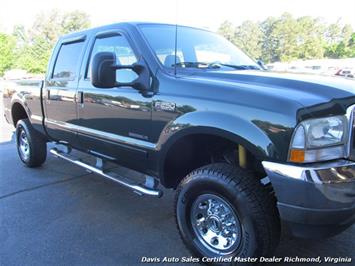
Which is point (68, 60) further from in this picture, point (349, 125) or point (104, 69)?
point (349, 125)

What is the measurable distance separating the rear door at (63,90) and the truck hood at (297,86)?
1842 millimetres

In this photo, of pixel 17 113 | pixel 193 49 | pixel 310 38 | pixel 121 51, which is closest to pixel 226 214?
pixel 193 49

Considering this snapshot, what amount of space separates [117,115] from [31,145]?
2.47m

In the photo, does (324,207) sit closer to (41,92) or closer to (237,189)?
(237,189)

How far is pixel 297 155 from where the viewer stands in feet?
7.57

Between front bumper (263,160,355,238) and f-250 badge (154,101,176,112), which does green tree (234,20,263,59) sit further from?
front bumper (263,160,355,238)

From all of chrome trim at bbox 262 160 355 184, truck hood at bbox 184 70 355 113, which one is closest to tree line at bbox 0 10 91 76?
truck hood at bbox 184 70 355 113

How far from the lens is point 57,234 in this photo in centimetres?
355

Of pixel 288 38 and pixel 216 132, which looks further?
pixel 288 38

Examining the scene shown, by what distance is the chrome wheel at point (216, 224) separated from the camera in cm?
277

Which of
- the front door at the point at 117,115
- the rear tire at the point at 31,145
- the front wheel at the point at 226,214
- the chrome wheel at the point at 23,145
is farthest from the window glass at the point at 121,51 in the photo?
the chrome wheel at the point at 23,145

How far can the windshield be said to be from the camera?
3479mm

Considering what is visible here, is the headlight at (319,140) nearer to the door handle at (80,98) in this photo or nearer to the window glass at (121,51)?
the window glass at (121,51)

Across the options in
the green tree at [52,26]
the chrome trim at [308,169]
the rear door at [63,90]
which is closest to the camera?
the chrome trim at [308,169]
